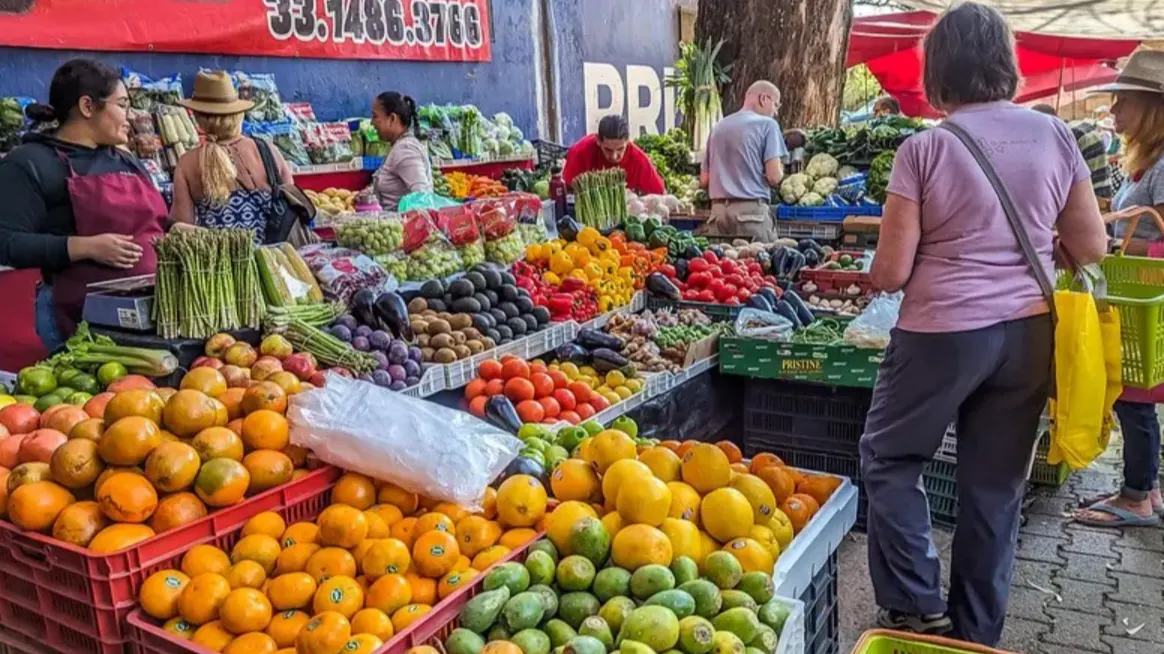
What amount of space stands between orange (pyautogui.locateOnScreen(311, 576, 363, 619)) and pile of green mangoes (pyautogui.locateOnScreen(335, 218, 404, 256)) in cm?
254

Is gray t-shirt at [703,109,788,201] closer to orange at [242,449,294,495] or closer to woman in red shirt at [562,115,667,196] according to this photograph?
woman in red shirt at [562,115,667,196]

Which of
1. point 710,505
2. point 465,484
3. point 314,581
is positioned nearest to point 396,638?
point 314,581

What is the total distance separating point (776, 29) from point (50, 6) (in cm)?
645

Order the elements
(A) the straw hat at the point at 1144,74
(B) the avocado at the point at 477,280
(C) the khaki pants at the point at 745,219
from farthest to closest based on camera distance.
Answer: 1. (C) the khaki pants at the point at 745,219
2. (B) the avocado at the point at 477,280
3. (A) the straw hat at the point at 1144,74

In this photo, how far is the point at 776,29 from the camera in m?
9.11

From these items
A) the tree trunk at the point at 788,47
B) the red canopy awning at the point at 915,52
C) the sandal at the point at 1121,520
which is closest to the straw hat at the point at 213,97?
the sandal at the point at 1121,520

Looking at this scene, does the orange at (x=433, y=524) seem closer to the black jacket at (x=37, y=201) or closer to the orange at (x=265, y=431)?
the orange at (x=265, y=431)

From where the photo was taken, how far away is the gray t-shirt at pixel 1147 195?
383cm

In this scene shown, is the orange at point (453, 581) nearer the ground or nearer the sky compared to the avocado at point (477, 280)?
nearer the ground

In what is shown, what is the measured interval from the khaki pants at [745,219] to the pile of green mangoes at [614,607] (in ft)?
16.4

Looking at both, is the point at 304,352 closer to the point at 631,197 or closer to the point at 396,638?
the point at 396,638

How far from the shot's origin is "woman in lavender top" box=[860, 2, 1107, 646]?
261cm

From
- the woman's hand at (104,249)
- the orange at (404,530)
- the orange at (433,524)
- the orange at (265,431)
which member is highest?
the woman's hand at (104,249)

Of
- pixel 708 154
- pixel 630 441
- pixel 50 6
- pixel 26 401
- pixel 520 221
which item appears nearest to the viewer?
pixel 630 441
